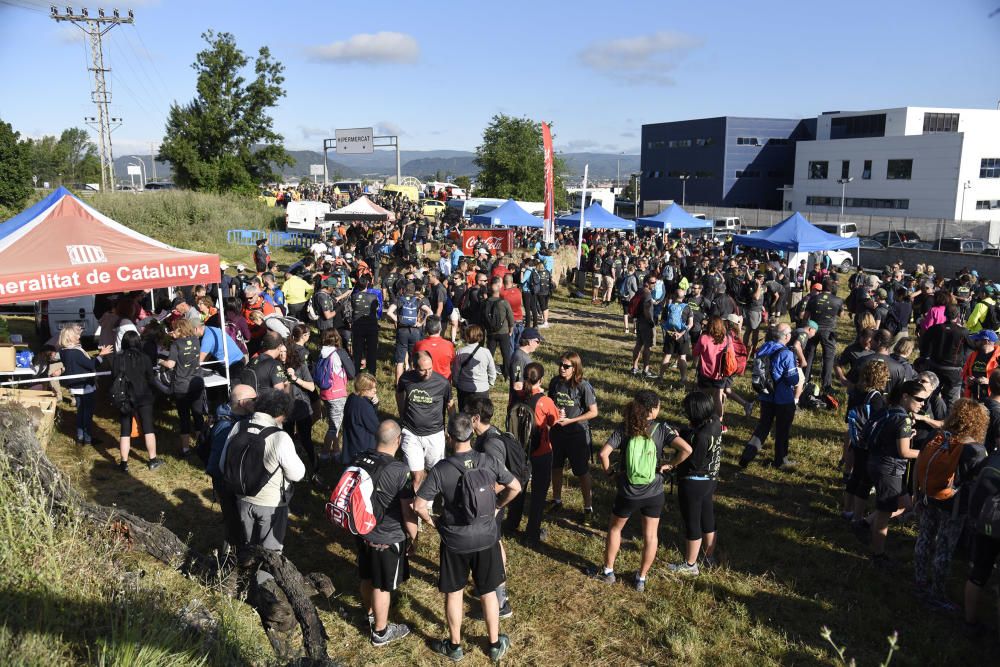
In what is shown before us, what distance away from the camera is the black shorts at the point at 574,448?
5879 millimetres

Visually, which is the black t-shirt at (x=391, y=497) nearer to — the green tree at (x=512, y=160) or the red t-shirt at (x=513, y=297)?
the red t-shirt at (x=513, y=297)

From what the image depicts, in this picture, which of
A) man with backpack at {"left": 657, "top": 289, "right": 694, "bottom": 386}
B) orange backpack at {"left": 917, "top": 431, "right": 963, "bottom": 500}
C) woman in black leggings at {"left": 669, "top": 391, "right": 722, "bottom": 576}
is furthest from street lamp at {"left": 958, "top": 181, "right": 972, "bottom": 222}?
woman in black leggings at {"left": 669, "top": 391, "right": 722, "bottom": 576}

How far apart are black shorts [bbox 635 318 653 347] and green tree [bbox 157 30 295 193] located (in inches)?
1130

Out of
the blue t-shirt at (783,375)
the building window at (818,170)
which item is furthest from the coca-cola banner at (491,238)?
the building window at (818,170)

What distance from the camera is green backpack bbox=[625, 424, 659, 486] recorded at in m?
4.80

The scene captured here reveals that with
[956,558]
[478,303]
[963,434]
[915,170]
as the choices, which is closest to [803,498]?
[956,558]

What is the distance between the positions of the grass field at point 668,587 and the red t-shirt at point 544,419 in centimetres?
91

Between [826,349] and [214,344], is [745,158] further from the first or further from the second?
[214,344]

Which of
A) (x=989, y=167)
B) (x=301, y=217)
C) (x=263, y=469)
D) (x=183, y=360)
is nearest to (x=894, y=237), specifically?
(x=989, y=167)

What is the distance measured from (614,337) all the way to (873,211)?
43602mm

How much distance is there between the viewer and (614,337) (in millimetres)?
14414

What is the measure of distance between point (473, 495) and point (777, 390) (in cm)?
427

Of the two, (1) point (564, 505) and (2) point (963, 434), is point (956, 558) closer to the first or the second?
(2) point (963, 434)

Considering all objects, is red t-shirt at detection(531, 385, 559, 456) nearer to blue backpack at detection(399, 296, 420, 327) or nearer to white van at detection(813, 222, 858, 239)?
blue backpack at detection(399, 296, 420, 327)
